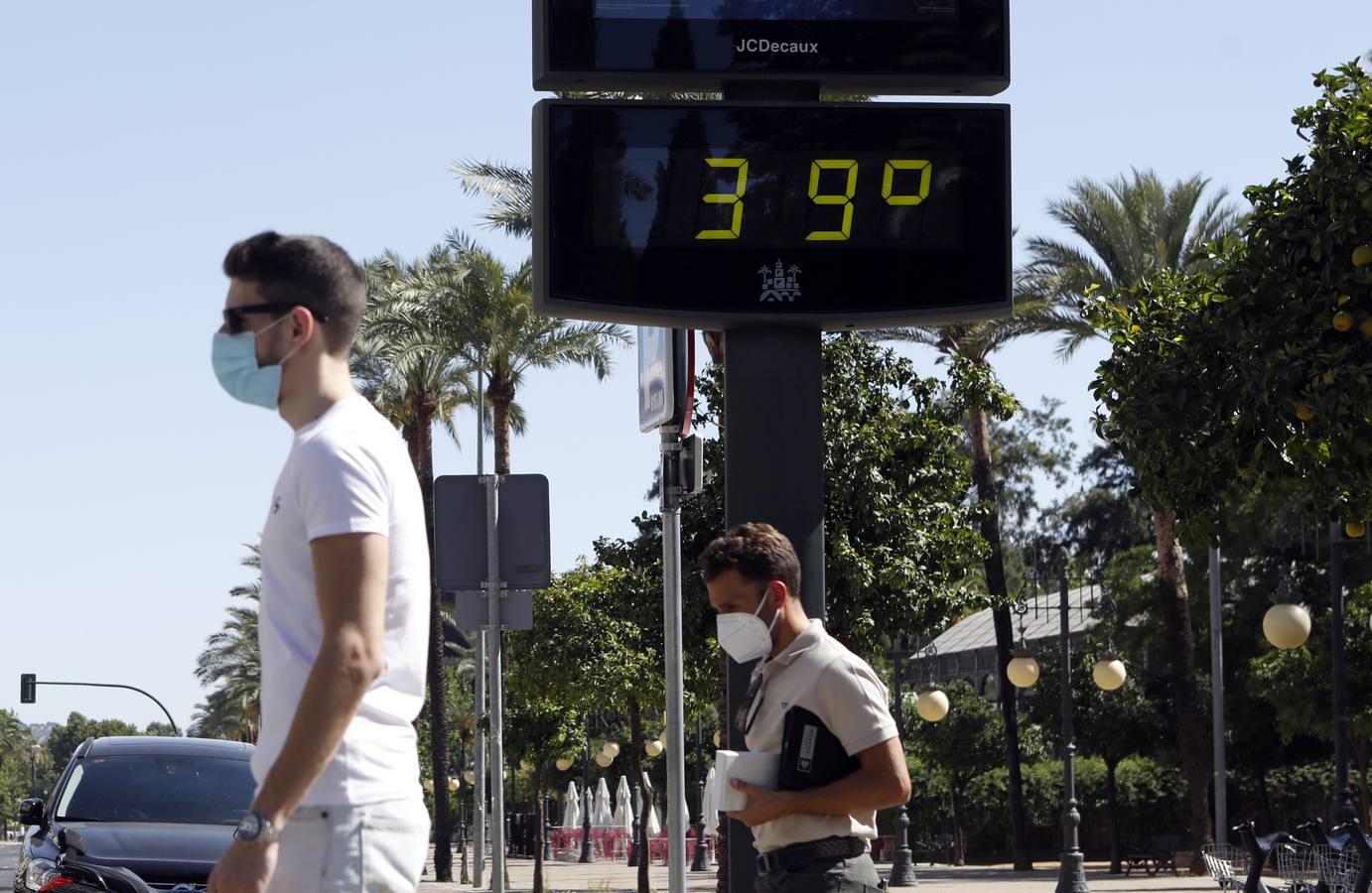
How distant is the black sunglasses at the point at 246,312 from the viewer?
3410 mm

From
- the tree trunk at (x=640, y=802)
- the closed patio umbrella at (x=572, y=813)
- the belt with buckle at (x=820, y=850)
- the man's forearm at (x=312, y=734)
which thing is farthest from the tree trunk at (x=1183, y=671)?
the man's forearm at (x=312, y=734)

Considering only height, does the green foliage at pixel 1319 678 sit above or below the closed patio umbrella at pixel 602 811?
above

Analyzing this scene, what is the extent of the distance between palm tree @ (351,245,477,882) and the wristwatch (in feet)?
102

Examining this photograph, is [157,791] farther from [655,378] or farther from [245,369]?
[245,369]

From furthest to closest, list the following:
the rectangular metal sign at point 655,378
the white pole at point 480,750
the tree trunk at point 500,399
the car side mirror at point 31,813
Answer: the tree trunk at point 500,399, the white pole at point 480,750, the car side mirror at point 31,813, the rectangular metal sign at point 655,378

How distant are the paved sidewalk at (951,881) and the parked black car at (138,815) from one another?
1625 cm

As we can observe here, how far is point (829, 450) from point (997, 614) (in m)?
20.6

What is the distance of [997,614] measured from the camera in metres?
41.9

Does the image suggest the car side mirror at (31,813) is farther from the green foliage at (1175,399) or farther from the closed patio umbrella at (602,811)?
the closed patio umbrella at (602,811)

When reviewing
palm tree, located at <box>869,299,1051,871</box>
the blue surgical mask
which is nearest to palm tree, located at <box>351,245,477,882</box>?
palm tree, located at <box>869,299,1051,871</box>

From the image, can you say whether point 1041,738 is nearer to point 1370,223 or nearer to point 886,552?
point 886,552

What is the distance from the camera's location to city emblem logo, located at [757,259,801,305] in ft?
20.7

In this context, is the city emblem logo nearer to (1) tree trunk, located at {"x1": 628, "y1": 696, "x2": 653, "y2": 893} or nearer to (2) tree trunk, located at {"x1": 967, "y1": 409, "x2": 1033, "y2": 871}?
(1) tree trunk, located at {"x1": 628, "y1": 696, "x2": 653, "y2": 893}

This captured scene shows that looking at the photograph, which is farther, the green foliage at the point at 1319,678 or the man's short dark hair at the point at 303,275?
the green foliage at the point at 1319,678
